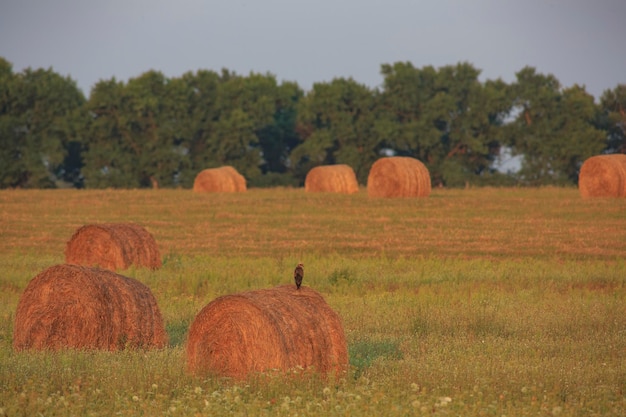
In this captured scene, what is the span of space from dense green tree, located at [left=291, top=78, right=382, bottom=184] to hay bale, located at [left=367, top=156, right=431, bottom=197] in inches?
932

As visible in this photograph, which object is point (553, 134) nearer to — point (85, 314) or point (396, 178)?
point (396, 178)

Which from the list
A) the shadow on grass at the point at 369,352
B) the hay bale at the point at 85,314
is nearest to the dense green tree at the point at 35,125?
the hay bale at the point at 85,314

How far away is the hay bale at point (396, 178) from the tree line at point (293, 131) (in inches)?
850

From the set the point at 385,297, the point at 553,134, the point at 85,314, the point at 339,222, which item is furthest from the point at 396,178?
the point at 85,314

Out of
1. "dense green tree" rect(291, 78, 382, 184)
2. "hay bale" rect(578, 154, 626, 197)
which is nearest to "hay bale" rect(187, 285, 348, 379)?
"hay bale" rect(578, 154, 626, 197)

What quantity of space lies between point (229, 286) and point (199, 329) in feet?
27.9

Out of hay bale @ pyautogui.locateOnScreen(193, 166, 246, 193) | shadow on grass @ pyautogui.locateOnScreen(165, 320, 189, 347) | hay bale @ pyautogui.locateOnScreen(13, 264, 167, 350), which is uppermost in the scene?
hay bale @ pyautogui.locateOnScreen(193, 166, 246, 193)

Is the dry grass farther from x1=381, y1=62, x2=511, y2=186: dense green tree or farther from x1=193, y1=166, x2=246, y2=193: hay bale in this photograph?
x1=381, y1=62, x2=511, y2=186: dense green tree

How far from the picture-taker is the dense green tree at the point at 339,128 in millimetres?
66375

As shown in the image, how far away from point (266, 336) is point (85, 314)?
3.58 metres

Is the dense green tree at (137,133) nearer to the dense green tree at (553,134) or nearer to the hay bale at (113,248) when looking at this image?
the dense green tree at (553,134)

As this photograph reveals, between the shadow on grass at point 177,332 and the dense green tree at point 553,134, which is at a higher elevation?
the dense green tree at point 553,134

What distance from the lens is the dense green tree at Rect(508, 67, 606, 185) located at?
6284cm

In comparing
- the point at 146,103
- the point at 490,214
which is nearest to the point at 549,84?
the point at 146,103
